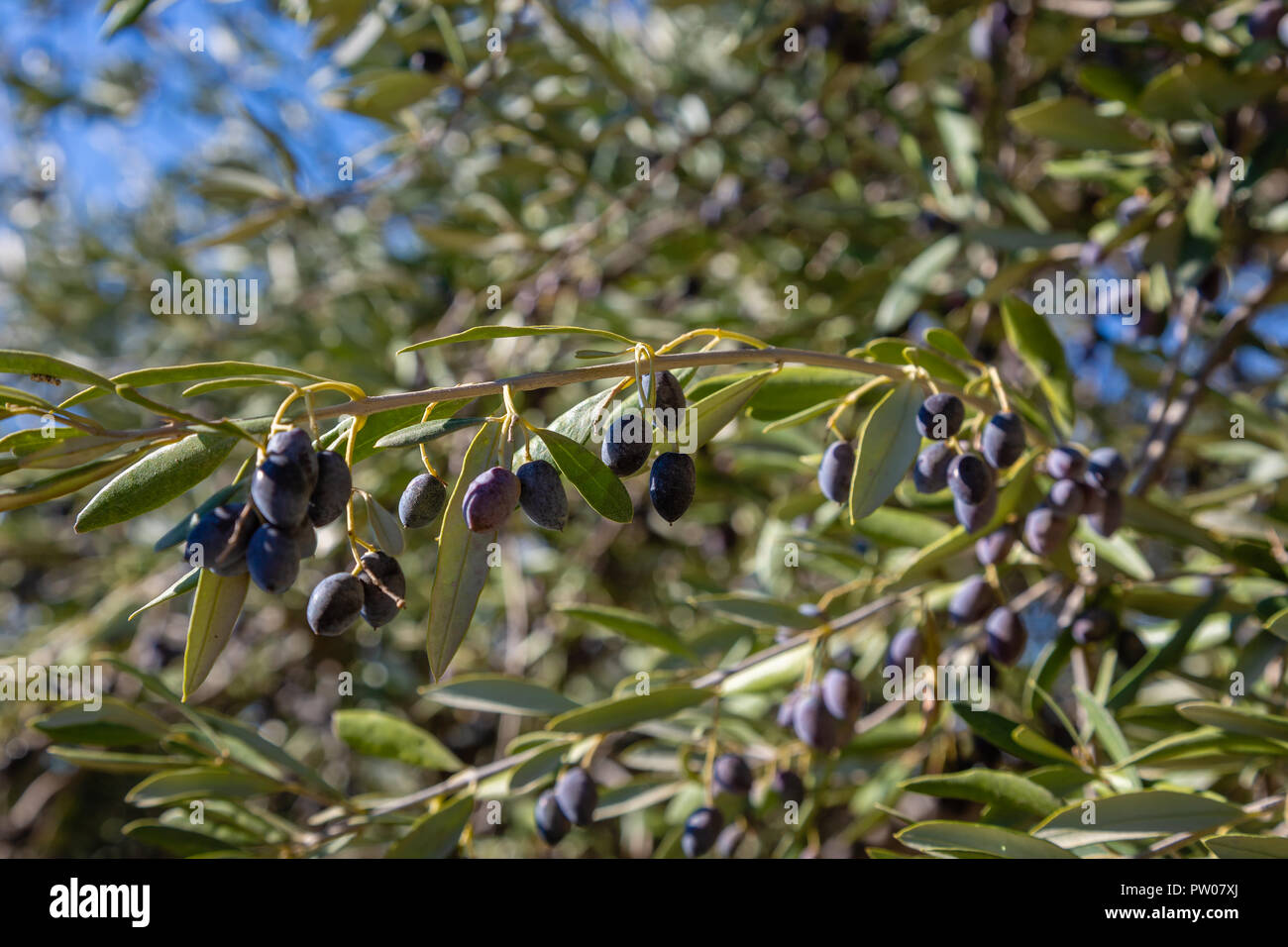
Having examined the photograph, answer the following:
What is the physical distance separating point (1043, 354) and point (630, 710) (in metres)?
0.83

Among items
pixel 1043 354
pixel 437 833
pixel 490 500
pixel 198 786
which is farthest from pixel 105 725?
pixel 1043 354

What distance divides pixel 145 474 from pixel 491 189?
2228 millimetres

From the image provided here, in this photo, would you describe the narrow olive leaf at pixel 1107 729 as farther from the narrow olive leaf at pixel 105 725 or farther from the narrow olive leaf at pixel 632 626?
the narrow olive leaf at pixel 105 725

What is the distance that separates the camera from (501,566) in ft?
10.00

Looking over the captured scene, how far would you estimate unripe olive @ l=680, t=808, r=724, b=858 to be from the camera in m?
1.52

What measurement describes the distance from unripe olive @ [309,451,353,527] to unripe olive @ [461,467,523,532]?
4.2 inches

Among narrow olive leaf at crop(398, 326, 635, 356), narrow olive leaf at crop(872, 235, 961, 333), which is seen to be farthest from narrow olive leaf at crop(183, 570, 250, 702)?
narrow olive leaf at crop(872, 235, 961, 333)

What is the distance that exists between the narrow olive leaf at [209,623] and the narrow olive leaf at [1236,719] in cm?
108

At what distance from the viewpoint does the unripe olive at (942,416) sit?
1.10 metres

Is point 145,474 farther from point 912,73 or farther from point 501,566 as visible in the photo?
point 501,566

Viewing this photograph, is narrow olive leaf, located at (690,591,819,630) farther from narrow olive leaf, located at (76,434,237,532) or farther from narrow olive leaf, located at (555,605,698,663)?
narrow olive leaf, located at (76,434,237,532)

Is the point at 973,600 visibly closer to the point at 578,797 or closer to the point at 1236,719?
the point at 1236,719

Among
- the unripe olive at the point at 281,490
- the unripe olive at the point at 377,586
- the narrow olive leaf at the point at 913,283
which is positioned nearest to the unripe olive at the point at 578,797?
the unripe olive at the point at 377,586
